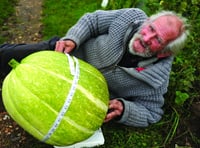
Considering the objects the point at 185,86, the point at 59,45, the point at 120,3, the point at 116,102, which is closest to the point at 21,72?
the point at 59,45

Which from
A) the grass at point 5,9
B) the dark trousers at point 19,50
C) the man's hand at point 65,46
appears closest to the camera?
the man's hand at point 65,46

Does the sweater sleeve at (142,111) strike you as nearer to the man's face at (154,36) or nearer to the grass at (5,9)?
the man's face at (154,36)

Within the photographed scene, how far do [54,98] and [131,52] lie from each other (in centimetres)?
81

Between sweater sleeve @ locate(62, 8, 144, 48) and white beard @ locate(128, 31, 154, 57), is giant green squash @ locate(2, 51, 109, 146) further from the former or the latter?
sweater sleeve @ locate(62, 8, 144, 48)

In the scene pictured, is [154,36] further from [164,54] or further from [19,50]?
[19,50]

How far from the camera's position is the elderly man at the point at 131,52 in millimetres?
3236

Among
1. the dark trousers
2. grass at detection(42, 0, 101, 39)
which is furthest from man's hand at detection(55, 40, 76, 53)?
grass at detection(42, 0, 101, 39)

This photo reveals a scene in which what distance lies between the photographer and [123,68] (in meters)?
3.40

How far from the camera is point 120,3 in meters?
5.22

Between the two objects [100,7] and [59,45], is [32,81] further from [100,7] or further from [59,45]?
[100,7]

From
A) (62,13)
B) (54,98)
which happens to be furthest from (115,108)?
(62,13)

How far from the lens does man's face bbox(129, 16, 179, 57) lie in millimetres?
3180

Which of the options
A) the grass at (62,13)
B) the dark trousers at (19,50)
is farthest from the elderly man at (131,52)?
the grass at (62,13)

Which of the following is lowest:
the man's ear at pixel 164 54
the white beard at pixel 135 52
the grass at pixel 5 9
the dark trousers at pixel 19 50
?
the grass at pixel 5 9
